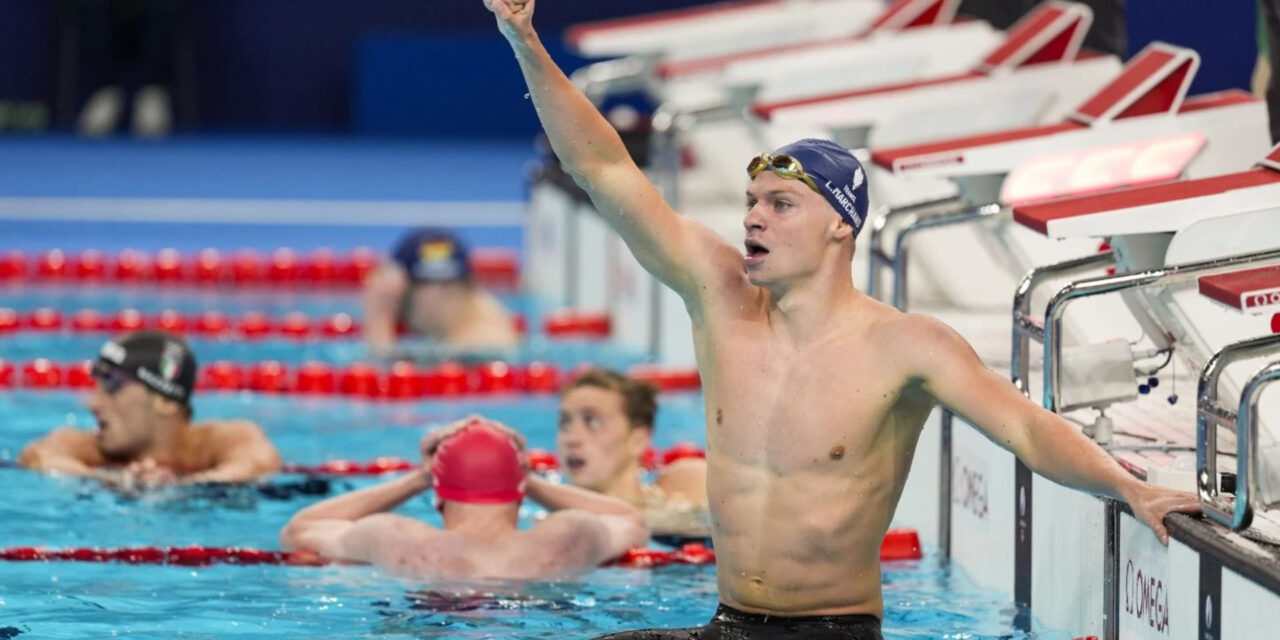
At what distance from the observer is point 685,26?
13.4 metres

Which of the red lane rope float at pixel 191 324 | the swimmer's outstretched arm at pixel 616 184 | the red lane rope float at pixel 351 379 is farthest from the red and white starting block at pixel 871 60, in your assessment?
the swimmer's outstretched arm at pixel 616 184

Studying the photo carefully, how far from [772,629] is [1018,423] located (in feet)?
2.19

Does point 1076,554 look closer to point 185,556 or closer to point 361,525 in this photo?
point 361,525

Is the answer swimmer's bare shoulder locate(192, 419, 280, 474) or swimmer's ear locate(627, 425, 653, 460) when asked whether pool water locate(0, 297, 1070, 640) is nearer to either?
swimmer's bare shoulder locate(192, 419, 280, 474)

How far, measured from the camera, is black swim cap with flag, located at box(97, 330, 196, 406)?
680 cm

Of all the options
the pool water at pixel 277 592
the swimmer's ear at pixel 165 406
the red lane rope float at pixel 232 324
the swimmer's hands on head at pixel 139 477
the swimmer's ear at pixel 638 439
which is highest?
the red lane rope float at pixel 232 324

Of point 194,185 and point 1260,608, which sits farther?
point 194,185

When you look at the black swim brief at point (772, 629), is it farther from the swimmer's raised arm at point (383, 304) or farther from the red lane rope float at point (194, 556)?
the swimmer's raised arm at point (383, 304)

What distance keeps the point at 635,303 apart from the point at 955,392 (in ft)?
21.0

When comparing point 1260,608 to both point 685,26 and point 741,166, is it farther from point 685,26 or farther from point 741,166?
point 685,26

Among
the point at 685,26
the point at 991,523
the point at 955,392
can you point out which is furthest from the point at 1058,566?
the point at 685,26

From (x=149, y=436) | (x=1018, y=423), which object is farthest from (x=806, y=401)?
(x=149, y=436)

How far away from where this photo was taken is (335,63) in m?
21.0

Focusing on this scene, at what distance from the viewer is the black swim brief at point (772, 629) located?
4.31 meters
